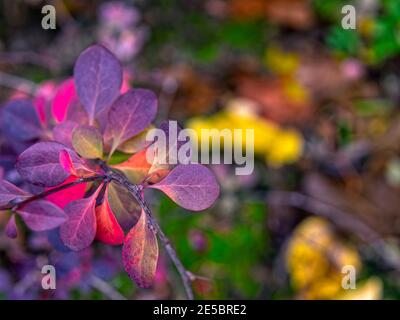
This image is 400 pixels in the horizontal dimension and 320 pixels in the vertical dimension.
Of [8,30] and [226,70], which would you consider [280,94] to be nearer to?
[226,70]

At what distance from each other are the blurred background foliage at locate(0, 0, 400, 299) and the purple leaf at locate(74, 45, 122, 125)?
59cm

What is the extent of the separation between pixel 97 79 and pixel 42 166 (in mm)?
200

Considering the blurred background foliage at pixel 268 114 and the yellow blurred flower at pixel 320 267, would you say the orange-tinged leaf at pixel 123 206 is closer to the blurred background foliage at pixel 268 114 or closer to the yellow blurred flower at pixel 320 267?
the blurred background foliage at pixel 268 114

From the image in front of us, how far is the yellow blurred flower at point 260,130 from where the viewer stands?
5.82 ft

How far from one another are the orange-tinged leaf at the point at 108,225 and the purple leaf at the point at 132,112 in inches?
4.7

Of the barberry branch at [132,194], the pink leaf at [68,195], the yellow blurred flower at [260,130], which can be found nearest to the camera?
the barberry branch at [132,194]

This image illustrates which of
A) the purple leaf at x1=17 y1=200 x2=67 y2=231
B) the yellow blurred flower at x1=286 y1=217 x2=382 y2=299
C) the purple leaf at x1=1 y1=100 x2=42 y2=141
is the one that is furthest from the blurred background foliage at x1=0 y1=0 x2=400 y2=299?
the purple leaf at x1=17 y1=200 x2=67 y2=231

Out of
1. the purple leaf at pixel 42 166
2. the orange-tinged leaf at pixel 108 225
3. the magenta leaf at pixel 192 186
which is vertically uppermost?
the purple leaf at pixel 42 166

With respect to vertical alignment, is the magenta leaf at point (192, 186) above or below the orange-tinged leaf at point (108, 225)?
above

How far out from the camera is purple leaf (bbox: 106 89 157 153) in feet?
2.85

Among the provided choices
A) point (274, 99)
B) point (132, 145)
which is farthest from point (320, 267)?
point (132, 145)

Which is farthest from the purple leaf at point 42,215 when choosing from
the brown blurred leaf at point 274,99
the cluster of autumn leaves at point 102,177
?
the brown blurred leaf at point 274,99

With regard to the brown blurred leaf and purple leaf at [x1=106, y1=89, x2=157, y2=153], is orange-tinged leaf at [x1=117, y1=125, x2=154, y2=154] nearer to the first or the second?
purple leaf at [x1=106, y1=89, x2=157, y2=153]
